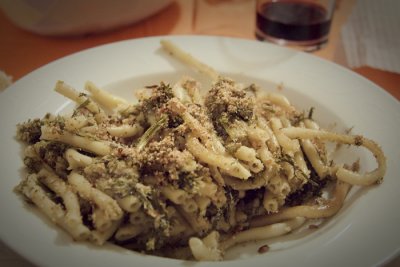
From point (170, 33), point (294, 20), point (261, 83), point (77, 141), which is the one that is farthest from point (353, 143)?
point (170, 33)

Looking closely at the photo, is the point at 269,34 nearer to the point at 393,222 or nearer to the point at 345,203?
the point at 345,203

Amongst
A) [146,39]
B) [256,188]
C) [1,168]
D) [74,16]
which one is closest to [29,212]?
[1,168]

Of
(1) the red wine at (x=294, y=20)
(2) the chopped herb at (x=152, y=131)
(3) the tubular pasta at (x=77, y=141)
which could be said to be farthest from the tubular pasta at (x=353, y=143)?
(1) the red wine at (x=294, y=20)

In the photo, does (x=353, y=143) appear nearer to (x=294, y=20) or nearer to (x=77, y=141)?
(x=77, y=141)

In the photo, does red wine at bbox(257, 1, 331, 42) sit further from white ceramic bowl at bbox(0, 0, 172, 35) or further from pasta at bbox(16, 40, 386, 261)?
pasta at bbox(16, 40, 386, 261)

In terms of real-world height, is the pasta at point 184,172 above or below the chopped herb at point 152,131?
below

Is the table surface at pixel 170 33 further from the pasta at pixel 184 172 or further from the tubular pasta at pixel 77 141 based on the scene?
the tubular pasta at pixel 77 141

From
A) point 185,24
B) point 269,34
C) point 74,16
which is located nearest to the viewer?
point 74,16

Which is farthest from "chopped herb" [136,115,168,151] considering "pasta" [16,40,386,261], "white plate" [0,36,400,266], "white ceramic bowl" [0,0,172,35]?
"white ceramic bowl" [0,0,172,35]
